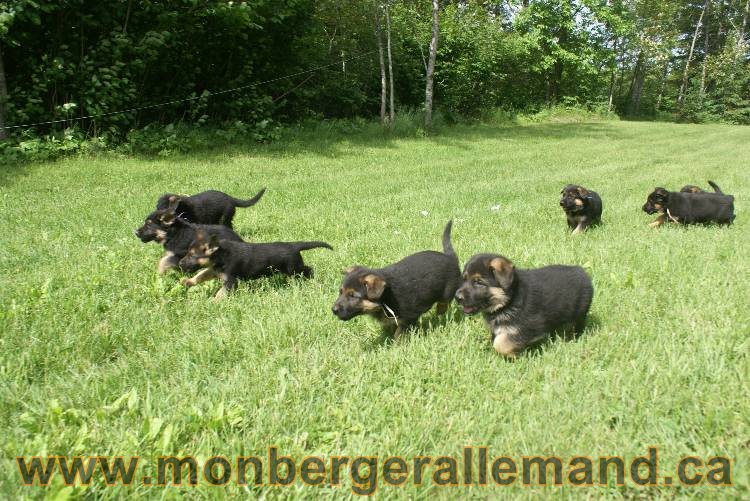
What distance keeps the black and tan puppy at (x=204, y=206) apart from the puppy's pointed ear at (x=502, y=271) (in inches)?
169

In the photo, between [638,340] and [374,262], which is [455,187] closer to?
[374,262]

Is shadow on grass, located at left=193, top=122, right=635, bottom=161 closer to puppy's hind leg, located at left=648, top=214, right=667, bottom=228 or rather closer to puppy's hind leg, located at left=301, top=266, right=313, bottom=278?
puppy's hind leg, located at left=301, top=266, right=313, bottom=278

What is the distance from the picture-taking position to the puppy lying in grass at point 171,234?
5738mm

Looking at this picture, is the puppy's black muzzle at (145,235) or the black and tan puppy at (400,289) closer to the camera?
the black and tan puppy at (400,289)

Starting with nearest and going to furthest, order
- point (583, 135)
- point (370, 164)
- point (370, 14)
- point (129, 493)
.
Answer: point (129, 493) < point (370, 164) < point (370, 14) < point (583, 135)

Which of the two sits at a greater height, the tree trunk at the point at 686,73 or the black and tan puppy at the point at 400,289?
the tree trunk at the point at 686,73

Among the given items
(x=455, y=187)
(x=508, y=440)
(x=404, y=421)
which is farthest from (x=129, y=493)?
(x=455, y=187)

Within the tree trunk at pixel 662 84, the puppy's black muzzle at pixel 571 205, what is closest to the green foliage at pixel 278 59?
the tree trunk at pixel 662 84

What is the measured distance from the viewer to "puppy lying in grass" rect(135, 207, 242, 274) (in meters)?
5.74

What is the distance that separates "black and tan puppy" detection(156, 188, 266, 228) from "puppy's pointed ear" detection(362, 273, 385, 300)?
3629 mm

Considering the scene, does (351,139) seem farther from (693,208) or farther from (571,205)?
(693,208)

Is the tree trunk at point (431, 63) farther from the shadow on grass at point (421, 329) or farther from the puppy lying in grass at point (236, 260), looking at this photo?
the shadow on grass at point (421, 329)

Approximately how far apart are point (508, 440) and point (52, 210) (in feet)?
29.6

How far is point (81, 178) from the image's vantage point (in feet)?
36.4
